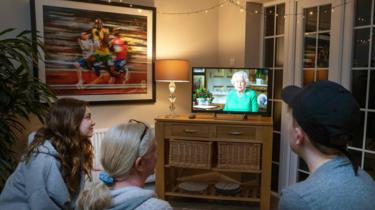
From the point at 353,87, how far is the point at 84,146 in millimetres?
2559

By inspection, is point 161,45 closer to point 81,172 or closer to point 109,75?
point 109,75

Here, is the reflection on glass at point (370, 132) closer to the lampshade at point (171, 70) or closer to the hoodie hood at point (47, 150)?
the lampshade at point (171, 70)

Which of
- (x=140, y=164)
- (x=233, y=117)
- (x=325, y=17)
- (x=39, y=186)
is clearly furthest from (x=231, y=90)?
(x=140, y=164)

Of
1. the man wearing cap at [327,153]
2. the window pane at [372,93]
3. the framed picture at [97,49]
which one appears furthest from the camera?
the framed picture at [97,49]

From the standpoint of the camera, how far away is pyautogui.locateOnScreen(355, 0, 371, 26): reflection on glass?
10.0 feet

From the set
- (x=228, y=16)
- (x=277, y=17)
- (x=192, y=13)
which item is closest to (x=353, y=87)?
(x=277, y=17)

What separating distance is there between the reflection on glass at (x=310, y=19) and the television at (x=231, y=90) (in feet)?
2.07

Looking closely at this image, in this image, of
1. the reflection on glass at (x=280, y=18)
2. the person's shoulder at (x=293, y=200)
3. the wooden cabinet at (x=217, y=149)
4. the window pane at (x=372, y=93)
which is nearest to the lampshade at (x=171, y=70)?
the wooden cabinet at (x=217, y=149)

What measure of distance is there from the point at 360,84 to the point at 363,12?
0.66m

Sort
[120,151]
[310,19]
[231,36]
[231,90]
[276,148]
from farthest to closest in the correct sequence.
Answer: [231,36] → [276,148] → [231,90] → [310,19] → [120,151]

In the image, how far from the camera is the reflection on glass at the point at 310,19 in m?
3.52

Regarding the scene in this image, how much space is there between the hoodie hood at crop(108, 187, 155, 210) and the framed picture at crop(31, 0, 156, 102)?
8.15 ft

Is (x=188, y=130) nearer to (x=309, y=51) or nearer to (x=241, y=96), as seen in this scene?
(x=241, y=96)

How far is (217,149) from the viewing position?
3.66 meters
